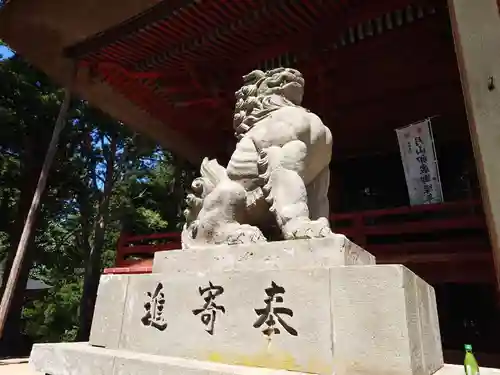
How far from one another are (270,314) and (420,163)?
164 inches

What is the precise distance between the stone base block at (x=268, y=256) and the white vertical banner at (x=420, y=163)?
3462 millimetres

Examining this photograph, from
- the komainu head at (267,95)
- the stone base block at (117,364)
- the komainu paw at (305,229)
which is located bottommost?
the stone base block at (117,364)

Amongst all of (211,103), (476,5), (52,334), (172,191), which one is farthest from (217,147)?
(52,334)

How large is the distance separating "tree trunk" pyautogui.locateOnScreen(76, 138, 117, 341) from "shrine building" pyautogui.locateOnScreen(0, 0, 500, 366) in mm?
4100

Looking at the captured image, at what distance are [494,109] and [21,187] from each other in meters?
9.07

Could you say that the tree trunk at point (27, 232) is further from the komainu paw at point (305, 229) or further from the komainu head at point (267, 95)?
the komainu paw at point (305, 229)

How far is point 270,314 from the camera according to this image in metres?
1.62

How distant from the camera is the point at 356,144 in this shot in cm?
629

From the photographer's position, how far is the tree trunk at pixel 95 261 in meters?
8.80

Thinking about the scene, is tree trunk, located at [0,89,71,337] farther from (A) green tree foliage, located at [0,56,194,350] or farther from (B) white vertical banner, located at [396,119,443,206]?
(B) white vertical banner, located at [396,119,443,206]

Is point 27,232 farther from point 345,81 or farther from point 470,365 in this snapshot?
point 345,81

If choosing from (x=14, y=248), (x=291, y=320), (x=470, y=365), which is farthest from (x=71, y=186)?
(x=470, y=365)

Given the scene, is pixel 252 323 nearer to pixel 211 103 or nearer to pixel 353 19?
pixel 353 19

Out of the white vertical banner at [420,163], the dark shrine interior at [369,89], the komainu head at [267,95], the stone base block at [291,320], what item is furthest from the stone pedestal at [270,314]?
the white vertical banner at [420,163]
